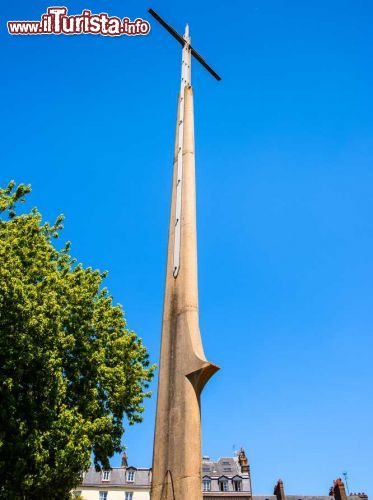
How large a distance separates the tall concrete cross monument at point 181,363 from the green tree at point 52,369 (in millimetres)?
8085

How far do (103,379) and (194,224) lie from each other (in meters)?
10.9

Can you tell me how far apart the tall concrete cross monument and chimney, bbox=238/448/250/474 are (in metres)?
51.3

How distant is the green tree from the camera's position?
13.2 m

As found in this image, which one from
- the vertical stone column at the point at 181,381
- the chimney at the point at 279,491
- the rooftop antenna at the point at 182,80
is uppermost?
the rooftop antenna at the point at 182,80

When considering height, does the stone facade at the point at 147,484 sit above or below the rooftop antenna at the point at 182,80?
below

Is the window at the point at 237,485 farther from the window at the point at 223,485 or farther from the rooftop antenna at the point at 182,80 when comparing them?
the rooftop antenna at the point at 182,80

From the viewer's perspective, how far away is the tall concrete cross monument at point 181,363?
523 cm

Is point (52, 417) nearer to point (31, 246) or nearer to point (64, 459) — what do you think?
point (64, 459)

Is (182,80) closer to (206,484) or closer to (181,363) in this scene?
Answer: (181,363)

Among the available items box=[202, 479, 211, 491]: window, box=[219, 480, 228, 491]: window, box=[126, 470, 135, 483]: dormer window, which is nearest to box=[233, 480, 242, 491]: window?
box=[219, 480, 228, 491]: window

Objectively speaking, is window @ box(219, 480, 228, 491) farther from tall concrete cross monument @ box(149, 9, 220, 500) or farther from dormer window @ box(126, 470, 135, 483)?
tall concrete cross monument @ box(149, 9, 220, 500)

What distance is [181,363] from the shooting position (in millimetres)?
Answer: 5930

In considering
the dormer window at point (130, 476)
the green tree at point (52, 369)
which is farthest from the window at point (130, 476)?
the green tree at point (52, 369)

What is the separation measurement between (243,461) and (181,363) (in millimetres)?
52161
